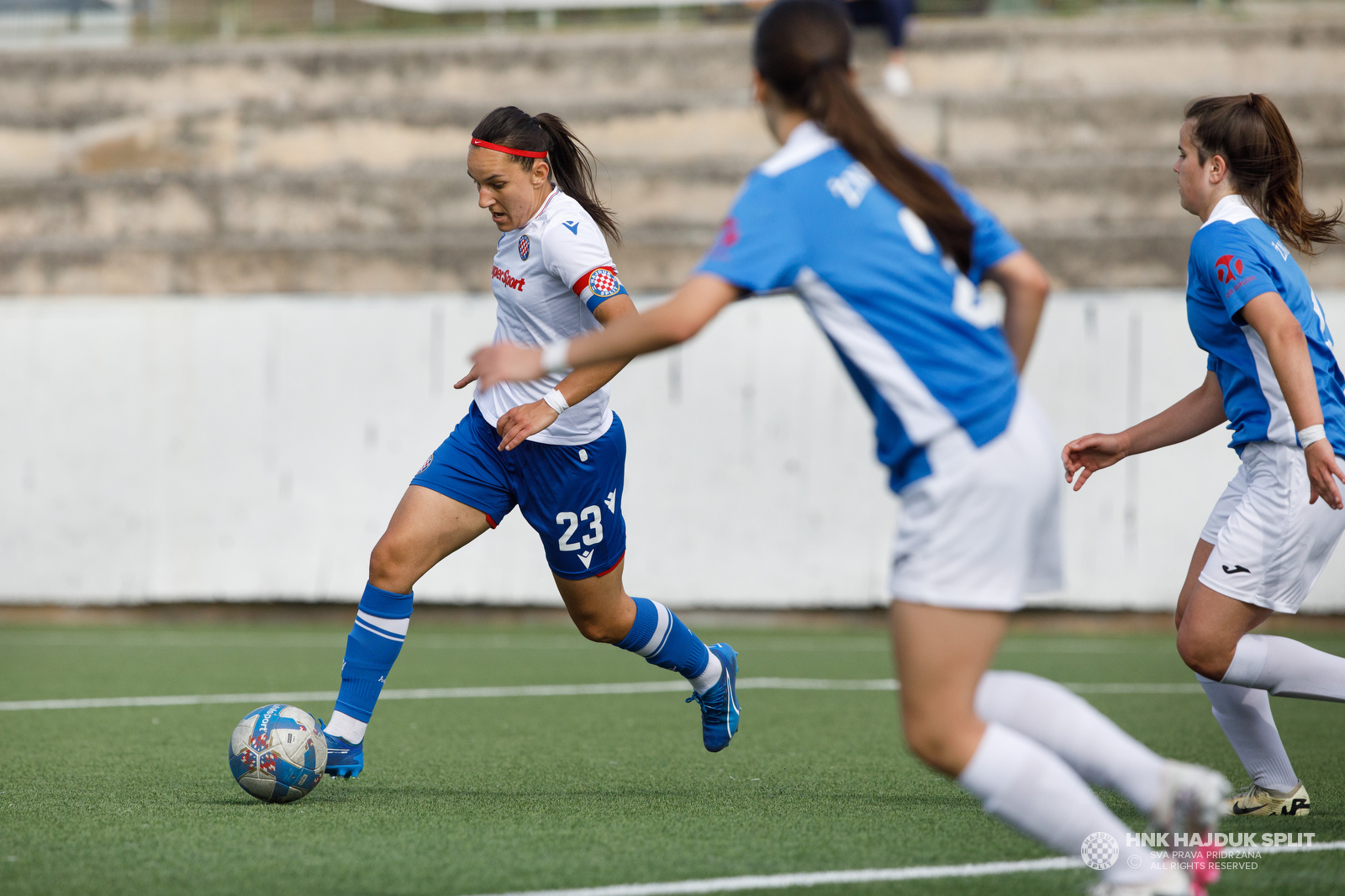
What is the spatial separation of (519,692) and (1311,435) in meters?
4.26

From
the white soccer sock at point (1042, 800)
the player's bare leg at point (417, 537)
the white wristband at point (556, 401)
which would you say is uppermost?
the white wristband at point (556, 401)

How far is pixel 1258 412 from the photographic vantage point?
3816 millimetres

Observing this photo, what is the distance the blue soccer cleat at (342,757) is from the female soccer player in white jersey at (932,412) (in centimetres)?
204

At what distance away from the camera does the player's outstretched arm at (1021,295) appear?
288 cm

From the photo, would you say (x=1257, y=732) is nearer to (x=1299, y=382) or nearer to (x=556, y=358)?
(x=1299, y=382)

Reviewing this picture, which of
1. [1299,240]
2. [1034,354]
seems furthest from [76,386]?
[1299,240]

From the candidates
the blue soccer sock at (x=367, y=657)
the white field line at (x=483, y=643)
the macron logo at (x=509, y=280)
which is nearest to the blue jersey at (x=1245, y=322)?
the macron logo at (x=509, y=280)

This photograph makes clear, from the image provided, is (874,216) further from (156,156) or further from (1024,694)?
(156,156)

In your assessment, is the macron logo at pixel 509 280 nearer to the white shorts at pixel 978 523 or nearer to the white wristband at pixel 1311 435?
the white shorts at pixel 978 523

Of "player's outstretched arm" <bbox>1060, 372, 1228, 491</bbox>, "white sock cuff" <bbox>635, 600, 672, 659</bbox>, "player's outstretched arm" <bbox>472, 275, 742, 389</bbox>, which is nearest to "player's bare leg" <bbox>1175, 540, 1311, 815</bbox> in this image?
"player's outstretched arm" <bbox>1060, 372, 1228, 491</bbox>

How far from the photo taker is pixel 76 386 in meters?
10.6

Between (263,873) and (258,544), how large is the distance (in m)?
7.49

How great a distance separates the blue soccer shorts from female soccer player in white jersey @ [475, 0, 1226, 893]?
179 cm

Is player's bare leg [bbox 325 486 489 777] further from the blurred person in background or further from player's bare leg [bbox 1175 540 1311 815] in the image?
the blurred person in background
